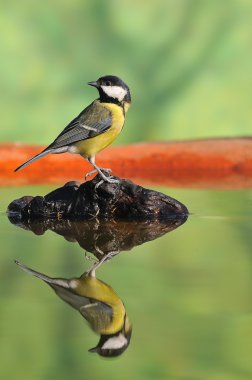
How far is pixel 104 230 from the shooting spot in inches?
253

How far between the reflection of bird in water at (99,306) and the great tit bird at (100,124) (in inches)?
72.6

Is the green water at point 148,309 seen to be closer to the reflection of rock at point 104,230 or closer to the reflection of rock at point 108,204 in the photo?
the reflection of rock at point 104,230

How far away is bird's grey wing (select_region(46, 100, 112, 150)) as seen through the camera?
6629 mm

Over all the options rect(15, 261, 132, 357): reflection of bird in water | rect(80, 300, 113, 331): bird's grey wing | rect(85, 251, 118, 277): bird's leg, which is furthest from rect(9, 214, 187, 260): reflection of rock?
rect(80, 300, 113, 331): bird's grey wing

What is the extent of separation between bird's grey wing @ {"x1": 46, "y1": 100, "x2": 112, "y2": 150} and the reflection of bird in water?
184 centimetres

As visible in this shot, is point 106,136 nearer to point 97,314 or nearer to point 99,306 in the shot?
point 99,306

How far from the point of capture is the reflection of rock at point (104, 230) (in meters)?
5.78

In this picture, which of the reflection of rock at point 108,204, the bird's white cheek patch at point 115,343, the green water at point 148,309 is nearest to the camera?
the green water at point 148,309

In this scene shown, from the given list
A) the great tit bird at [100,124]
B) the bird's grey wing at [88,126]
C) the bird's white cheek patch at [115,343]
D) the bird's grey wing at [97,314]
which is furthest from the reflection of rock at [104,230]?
the bird's white cheek patch at [115,343]

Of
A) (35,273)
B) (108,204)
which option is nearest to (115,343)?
(35,273)

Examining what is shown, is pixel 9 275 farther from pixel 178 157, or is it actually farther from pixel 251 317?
pixel 178 157

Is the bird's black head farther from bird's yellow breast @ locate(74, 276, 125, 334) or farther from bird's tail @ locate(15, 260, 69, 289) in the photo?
bird's yellow breast @ locate(74, 276, 125, 334)

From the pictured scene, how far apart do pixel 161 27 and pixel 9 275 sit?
8242mm

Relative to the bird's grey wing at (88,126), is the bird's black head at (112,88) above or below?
above
